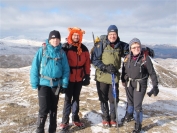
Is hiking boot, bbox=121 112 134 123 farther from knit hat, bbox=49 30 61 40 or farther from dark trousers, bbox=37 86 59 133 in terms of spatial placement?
knit hat, bbox=49 30 61 40

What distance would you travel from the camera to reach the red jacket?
858 centimetres

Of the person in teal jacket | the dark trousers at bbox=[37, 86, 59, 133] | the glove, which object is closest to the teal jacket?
the person in teal jacket

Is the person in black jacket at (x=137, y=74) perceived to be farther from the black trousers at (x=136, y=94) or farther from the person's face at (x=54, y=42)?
the person's face at (x=54, y=42)

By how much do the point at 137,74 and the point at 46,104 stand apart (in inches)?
149

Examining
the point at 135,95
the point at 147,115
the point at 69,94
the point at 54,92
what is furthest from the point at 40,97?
the point at 147,115

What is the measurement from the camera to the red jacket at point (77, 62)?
858 cm

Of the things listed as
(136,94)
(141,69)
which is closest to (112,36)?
(141,69)

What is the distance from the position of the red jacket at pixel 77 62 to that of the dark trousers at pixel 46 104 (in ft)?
3.72

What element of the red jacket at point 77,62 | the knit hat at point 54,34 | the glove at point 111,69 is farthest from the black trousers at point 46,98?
the glove at point 111,69

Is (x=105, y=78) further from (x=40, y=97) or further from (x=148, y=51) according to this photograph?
(x=40, y=97)

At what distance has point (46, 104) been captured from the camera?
308 inches

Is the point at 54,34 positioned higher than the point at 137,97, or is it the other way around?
the point at 54,34

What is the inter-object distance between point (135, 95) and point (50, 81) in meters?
3.59

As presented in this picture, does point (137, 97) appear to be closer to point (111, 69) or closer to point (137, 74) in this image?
point (137, 74)
